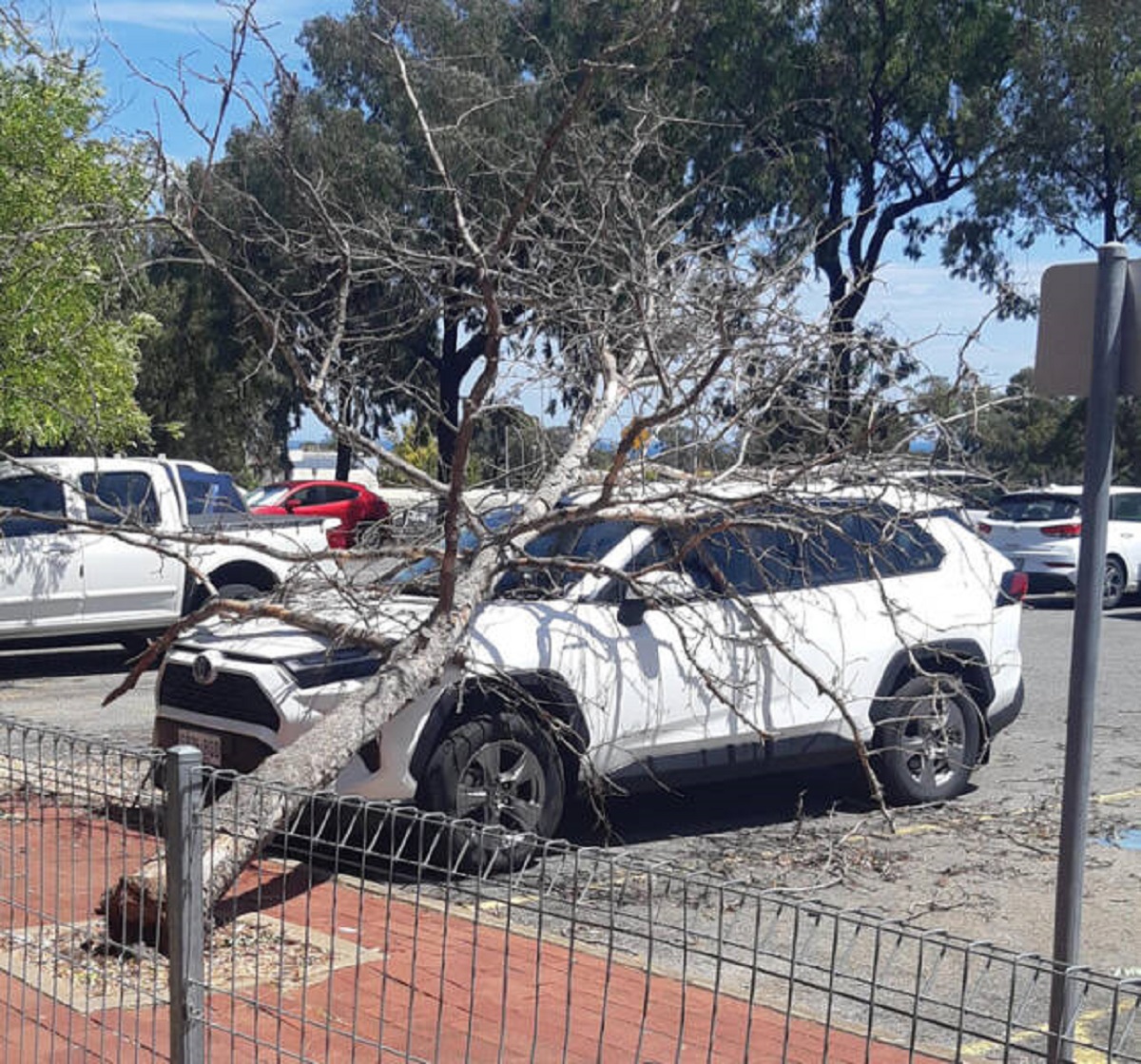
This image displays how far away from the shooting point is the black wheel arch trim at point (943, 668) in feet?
28.9

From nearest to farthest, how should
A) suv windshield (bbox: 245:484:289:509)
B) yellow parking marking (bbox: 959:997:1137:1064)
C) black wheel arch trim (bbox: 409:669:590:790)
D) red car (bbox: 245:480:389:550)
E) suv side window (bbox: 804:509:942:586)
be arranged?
yellow parking marking (bbox: 959:997:1137:1064) → black wheel arch trim (bbox: 409:669:590:790) → suv side window (bbox: 804:509:942:586) → red car (bbox: 245:480:389:550) → suv windshield (bbox: 245:484:289:509)

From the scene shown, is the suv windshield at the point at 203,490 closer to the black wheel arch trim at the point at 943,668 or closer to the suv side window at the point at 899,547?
the suv side window at the point at 899,547

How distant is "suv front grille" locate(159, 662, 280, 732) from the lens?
294 inches

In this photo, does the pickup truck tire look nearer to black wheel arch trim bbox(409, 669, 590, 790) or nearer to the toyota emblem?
the toyota emblem

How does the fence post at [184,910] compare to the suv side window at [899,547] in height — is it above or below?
below

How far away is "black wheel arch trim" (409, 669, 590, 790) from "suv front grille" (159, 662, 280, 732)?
28.7 inches

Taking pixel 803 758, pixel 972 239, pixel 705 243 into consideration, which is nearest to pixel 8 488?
pixel 705 243

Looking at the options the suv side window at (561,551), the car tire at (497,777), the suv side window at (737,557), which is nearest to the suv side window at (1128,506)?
the suv side window at (737,557)

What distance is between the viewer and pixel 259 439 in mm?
43031

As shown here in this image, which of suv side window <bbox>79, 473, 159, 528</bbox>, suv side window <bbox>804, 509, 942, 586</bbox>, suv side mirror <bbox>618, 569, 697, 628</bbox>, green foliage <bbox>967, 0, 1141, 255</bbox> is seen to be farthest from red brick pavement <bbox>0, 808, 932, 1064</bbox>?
green foliage <bbox>967, 0, 1141, 255</bbox>

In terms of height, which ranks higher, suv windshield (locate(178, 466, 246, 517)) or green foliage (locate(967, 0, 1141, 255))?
green foliage (locate(967, 0, 1141, 255))

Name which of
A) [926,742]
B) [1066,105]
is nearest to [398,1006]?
[926,742]

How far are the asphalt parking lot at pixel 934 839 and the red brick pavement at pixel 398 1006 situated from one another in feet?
4.28

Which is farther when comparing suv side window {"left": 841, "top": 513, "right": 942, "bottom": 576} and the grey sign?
suv side window {"left": 841, "top": 513, "right": 942, "bottom": 576}
